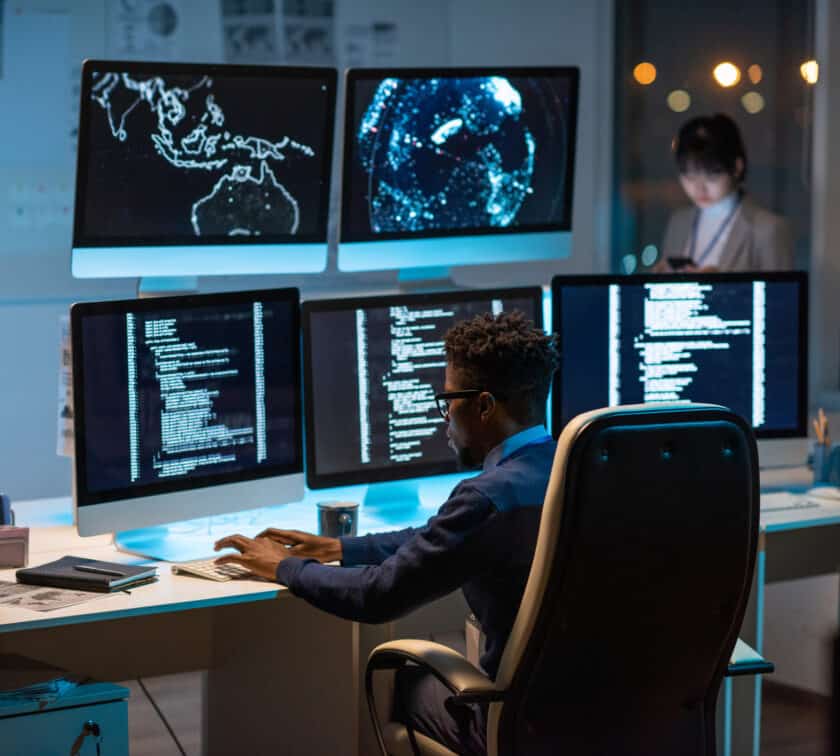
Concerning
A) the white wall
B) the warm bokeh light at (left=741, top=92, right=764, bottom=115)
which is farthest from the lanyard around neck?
the white wall

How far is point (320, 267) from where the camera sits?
117 inches

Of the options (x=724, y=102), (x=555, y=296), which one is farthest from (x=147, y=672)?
(x=724, y=102)

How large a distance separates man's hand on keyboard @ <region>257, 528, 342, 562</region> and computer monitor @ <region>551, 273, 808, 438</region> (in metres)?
0.83

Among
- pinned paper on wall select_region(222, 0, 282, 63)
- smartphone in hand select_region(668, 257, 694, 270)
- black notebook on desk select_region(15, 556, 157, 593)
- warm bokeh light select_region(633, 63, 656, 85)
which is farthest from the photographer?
warm bokeh light select_region(633, 63, 656, 85)

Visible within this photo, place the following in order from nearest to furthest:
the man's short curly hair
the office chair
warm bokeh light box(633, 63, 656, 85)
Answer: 1. the office chair
2. the man's short curly hair
3. warm bokeh light box(633, 63, 656, 85)

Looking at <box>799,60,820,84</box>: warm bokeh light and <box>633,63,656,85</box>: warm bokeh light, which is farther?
<box>633,63,656,85</box>: warm bokeh light

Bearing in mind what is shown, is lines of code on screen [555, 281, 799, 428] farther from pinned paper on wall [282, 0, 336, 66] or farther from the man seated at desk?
pinned paper on wall [282, 0, 336, 66]

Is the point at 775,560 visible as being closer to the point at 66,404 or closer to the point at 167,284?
the point at 167,284

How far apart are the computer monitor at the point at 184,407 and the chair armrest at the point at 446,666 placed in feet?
2.10

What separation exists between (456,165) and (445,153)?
0.14 feet

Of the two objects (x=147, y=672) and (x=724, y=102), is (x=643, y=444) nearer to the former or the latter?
(x=147, y=672)

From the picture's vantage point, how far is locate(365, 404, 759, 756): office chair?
1.81 m

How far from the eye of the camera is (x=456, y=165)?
302 cm

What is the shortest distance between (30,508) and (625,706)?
166 centimetres
